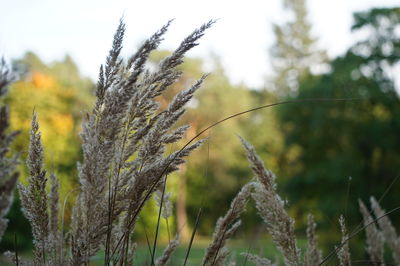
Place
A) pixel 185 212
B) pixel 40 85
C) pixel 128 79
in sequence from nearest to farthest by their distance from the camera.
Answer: pixel 128 79, pixel 40 85, pixel 185 212

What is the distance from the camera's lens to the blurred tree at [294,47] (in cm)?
5109

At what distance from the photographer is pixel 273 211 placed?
74.5 inches

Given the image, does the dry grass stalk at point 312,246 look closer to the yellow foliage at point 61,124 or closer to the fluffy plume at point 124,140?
the fluffy plume at point 124,140

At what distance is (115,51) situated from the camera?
5.31 feet

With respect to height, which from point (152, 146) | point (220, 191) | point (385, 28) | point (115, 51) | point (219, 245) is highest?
point (385, 28)

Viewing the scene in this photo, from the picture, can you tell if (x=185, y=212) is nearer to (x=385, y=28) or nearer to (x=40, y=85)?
(x=40, y=85)

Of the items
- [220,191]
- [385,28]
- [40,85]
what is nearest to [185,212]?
[220,191]

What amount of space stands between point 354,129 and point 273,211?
24751 millimetres

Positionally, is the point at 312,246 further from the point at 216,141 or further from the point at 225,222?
the point at 216,141

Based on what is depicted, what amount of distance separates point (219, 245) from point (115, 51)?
0.84 m

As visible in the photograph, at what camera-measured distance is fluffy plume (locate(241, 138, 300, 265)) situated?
1.87 metres

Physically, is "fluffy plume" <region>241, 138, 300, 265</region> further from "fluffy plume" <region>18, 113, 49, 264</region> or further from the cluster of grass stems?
"fluffy plume" <region>18, 113, 49, 264</region>

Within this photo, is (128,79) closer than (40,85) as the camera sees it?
Yes

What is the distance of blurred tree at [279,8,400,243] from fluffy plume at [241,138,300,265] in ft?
72.2
